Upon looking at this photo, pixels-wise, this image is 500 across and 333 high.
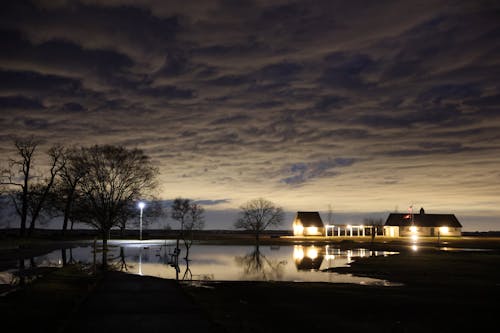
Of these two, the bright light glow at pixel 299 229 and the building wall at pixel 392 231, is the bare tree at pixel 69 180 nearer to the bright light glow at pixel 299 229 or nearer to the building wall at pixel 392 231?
the bright light glow at pixel 299 229

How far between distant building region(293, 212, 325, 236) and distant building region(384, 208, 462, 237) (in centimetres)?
2080

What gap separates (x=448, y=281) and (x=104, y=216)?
37691mm

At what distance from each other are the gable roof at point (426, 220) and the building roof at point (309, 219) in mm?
22248

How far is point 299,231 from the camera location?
113 m

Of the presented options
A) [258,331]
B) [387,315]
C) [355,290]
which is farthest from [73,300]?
[355,290]

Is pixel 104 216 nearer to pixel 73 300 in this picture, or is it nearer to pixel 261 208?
pixel 73 300

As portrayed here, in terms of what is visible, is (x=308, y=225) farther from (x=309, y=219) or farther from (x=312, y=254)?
(x=312, y=254)

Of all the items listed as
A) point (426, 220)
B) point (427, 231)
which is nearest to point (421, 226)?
point (427, 231)

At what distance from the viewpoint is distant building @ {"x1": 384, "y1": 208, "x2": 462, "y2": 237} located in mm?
118375

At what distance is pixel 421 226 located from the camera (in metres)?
120

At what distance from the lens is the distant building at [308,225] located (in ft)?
364

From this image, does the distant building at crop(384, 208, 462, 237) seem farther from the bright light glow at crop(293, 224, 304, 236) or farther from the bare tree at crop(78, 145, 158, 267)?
the bare tree at crop(78, 145, 158, 267)

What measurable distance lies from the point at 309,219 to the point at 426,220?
113 ft

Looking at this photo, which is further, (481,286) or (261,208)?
(261,208)
